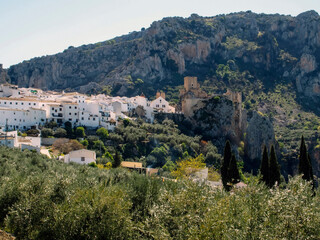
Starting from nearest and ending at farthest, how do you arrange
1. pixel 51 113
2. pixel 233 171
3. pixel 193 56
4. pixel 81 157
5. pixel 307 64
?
pixel 233 171 < pixel 81 157 < pixel 51 113 < pixel 307 64 < pixel 193 56

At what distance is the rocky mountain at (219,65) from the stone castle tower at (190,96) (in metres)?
20.0

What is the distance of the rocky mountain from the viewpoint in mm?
122125

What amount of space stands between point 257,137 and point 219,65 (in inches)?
2452

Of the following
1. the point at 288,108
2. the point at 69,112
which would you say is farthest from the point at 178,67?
the point at 69,112

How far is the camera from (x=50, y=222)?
23047 millimetres

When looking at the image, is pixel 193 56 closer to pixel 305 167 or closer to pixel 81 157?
pixel 81 157

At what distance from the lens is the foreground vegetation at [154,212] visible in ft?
58.9

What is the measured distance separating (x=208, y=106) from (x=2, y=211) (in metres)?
61.3

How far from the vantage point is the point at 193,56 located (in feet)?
460

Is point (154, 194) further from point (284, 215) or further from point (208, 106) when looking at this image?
point (208, 106)

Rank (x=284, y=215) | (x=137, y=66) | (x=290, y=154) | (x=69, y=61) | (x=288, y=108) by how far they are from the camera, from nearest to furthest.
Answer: (x=284, y=215)
(x=290, y=154)
(x=288, y=108)
(x=137, y=66)
(x=69, y=61)

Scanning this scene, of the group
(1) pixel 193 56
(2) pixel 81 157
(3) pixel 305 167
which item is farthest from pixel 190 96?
(3) pixel 305 167

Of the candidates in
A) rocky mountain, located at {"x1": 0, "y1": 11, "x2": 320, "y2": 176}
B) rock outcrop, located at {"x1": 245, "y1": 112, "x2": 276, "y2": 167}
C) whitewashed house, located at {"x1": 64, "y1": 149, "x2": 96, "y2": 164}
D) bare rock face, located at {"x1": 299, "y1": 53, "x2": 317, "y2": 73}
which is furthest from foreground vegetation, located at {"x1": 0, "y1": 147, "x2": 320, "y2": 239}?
bare rock face, located at {"x1": 299, "y1": 53, "x2": 317, "y2": 73}

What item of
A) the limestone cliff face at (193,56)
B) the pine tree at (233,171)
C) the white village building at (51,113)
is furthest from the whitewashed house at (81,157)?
the limestone cliff face at (193,56)
